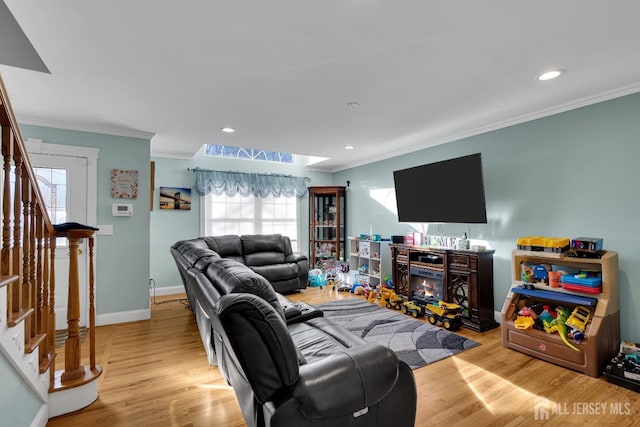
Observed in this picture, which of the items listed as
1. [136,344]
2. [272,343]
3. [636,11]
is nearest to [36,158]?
[136,344]

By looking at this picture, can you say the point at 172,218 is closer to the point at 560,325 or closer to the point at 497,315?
the point at 497,315

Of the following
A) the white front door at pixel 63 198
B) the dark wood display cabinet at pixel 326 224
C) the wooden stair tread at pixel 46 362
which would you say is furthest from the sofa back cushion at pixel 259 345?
the dark wood display cabinet at pixel 326 224

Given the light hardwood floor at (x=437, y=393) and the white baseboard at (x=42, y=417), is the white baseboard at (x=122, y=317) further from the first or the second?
the white baseboard at (x=42, y=417)

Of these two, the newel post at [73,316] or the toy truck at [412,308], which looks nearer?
the newel post at [73,316]

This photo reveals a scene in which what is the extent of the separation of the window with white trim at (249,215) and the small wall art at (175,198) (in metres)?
0.28

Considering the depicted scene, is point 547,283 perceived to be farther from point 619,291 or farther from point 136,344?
point 136,344

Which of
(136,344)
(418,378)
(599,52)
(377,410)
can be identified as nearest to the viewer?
(377,410)

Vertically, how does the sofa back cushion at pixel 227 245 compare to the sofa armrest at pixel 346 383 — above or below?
above

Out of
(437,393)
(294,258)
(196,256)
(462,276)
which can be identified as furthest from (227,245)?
(437,393)

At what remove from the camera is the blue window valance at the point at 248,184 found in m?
5.45

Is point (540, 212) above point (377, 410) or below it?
above

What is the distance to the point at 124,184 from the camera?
379 centimetres

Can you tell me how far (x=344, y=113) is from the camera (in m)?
3.23

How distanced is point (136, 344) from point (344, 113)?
10.6 ft
